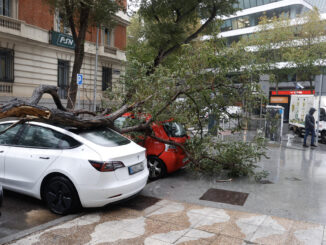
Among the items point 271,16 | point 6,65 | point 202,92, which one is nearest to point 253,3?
point 271,16

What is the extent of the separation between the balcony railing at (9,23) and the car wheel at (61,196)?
51.4 ft

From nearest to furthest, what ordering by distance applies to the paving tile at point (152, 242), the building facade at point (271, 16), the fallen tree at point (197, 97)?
the paving tile at point (152, 242)
the fallen tree at point (197, 97)
the building facade at point (271, 16)

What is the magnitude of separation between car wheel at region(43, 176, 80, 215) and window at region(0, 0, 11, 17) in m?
16.7

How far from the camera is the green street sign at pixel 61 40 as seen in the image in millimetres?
20031

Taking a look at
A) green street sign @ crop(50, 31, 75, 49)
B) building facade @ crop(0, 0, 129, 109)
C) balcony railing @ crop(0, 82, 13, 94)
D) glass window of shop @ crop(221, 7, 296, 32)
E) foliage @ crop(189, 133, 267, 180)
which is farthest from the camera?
glass window of shop @ crop(221, 7, 296, 32)

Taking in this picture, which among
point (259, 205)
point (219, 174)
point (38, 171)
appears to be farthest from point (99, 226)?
point (219, 174)

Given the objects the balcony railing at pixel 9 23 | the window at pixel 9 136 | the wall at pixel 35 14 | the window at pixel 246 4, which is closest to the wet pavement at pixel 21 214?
the window at pixel 9 136

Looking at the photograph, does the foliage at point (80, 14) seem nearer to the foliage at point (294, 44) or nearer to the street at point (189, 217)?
the street at point (189, 217)

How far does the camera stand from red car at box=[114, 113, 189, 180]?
739 cm

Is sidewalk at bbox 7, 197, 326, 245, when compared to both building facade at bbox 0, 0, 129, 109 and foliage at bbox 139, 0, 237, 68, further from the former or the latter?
foliage at bbox 139, 0, 237, 68

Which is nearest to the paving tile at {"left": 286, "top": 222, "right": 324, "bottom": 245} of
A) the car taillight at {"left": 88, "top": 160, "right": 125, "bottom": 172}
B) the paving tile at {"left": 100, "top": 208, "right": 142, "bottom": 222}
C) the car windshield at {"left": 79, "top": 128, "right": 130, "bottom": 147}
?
the paving tile at {"left": 100, "top": 208, "right": 142, "bottom": 222}

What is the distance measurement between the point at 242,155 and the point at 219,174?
83 cm

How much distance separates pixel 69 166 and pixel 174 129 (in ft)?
11.9

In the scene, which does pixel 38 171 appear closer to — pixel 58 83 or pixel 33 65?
pixel 33 65
